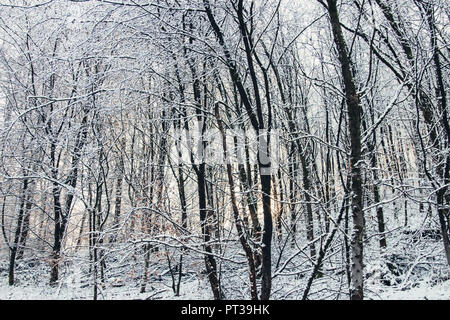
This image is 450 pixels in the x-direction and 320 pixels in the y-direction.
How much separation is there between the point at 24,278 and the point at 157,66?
13.5 m

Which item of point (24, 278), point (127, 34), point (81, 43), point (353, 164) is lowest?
point (24, 278)

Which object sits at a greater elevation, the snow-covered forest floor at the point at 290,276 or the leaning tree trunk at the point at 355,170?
the leaning tree trunk at the point at 355,170

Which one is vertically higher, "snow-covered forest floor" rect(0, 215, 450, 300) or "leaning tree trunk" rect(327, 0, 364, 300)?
"leaning tree trunk" rect(327, 0, 364, 300)

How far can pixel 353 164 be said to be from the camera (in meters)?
3.33

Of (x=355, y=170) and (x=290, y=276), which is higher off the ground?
(x=355, y=170)

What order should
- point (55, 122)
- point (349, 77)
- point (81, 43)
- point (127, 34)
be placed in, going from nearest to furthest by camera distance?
point (349, 77) → point (81, 43) → point (127, 34) → point (55, 122)

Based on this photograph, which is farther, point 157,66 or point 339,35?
point 157,66

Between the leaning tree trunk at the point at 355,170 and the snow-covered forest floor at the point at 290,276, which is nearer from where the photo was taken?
the leaning tree trunk at the point at 355,170

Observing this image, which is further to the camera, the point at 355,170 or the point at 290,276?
the point at 290,276

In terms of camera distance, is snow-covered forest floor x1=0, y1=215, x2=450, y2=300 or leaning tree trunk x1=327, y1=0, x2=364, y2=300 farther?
snow-covered forest floor x1=0, y1=215, x2=450, y2=300

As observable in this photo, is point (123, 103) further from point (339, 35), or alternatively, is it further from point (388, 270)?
point (388, 270)

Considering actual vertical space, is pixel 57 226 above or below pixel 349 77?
below
